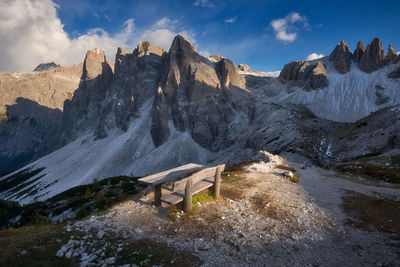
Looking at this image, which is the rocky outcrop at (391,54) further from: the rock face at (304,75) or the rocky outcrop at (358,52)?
the rock face at (304,75)

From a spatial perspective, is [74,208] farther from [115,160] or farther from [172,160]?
[115,160]

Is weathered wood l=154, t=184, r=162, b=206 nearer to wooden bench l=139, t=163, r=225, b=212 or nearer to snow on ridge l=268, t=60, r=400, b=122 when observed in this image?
wooden bench l=139, t=163, r=225, b=212

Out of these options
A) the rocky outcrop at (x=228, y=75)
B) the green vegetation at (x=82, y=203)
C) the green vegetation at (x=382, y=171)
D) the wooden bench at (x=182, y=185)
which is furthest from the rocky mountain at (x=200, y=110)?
the wooden bench at (x=182, y=185)

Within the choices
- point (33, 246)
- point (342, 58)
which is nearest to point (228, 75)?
point (342, 58)

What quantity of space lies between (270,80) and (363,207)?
542 feet

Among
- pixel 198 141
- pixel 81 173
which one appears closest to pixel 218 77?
pixel 198 141

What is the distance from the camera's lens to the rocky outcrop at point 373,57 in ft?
401

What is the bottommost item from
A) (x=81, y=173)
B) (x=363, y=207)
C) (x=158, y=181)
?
(x=81, y=173)

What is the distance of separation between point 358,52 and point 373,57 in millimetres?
11485

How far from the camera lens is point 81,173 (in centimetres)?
10269

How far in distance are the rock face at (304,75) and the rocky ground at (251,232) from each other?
138 m

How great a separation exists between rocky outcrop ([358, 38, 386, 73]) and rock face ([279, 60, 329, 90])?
23.1 metres

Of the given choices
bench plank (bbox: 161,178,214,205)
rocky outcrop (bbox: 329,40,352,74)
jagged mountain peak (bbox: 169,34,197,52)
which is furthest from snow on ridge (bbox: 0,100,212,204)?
rocky outcrop (bbox: 329,40,352,74)

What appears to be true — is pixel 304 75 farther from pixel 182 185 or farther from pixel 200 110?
pixel 182 185
